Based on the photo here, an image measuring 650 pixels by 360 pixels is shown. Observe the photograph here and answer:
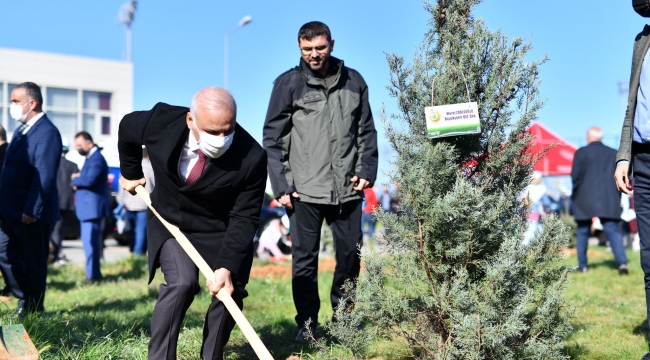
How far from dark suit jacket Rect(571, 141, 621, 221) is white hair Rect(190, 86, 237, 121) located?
798 cm

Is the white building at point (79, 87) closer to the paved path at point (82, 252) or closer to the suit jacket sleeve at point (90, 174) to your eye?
the paved path at point (82, 252)

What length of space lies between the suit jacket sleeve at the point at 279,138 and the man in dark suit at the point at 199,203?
101 centimetres

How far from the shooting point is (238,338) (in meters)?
5.29

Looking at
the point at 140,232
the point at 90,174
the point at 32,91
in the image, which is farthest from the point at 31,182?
the point at 140,232

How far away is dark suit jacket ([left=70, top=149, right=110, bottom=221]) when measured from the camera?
9.30 meters

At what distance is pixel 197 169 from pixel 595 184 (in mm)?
8044

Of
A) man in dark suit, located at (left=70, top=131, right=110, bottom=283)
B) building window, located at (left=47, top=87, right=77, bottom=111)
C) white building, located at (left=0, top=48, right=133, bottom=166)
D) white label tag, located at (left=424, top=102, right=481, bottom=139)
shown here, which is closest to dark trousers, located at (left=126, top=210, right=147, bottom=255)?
man in dark suit, located at (left=70, top=131, right=110, bottom=283)

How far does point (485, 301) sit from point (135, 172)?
225 cm

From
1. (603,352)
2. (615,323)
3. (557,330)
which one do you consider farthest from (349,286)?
(615,323)

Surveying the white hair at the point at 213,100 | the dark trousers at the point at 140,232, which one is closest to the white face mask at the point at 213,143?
the white hair at the point at 213,100

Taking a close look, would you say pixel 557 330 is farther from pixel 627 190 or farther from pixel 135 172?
pixel 135 172

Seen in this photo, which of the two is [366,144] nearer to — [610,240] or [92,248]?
[92,248]

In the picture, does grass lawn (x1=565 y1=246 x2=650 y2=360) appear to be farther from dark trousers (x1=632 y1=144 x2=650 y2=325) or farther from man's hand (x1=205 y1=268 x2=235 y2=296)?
man's hand (x1=205 y1=268 x2=235 y2=296)

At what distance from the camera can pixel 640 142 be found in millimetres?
4051
